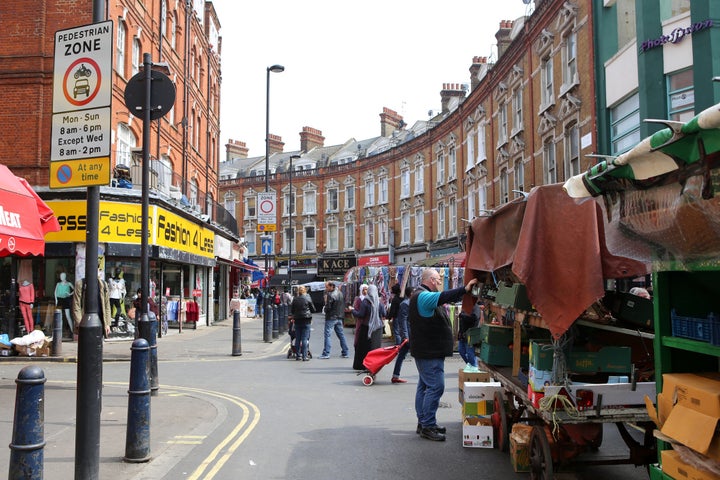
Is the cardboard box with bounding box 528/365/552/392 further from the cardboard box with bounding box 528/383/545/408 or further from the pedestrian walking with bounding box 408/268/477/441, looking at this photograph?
the pedestrian walking with bounding box 408/268/477/441

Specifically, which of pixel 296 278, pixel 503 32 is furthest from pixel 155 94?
pixel 296 278

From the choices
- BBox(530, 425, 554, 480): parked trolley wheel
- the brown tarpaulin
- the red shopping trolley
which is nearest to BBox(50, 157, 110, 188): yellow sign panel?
the brown tarpaulin

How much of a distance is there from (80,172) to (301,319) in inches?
369

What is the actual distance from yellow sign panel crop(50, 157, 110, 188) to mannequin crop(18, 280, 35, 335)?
44.2 feet

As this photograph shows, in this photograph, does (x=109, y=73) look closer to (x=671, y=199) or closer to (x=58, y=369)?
(x=671, y=199)

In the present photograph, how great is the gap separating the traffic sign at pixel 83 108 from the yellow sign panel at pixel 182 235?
13.8 m

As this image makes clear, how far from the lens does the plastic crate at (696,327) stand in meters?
3.41

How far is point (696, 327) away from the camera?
3580 mm

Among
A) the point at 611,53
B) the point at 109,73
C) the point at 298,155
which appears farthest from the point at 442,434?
the point at 298,155

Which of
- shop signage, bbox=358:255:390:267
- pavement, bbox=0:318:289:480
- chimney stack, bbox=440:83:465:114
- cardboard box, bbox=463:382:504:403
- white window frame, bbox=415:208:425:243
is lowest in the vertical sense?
pavement, bbox=0:318:289:480

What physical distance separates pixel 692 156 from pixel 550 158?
20.5 meters

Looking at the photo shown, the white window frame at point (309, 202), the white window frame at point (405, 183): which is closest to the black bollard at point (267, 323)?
the white window frame at point (405, 183)

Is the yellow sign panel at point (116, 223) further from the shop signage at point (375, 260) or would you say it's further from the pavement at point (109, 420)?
the shop signage at point (375, 260)

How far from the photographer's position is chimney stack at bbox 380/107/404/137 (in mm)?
55781
